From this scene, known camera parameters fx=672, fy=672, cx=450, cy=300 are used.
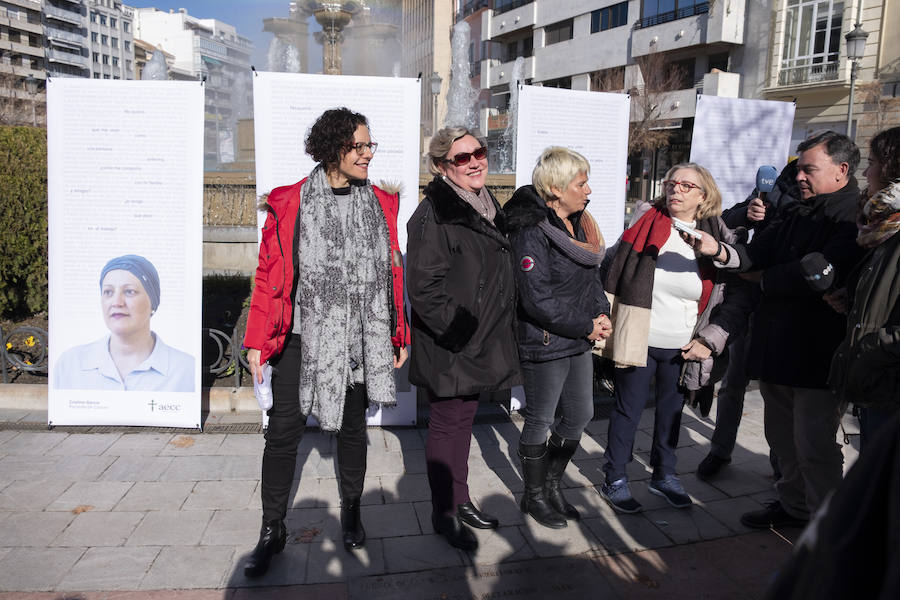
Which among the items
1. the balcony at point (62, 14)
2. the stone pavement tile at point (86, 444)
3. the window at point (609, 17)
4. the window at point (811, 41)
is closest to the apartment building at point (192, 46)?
the balcony at point (62, 14)

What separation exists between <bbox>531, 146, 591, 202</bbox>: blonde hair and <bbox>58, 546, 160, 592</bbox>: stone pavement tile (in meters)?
2.69

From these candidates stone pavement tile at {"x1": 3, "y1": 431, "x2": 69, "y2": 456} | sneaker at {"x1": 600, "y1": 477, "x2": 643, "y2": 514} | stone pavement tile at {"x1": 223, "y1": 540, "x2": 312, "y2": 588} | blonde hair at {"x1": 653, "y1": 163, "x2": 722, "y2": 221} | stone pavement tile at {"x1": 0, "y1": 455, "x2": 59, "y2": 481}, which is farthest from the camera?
stone pavement tile at {"x1": 3, "y1": 431, "x2": 69, "y2": 456}

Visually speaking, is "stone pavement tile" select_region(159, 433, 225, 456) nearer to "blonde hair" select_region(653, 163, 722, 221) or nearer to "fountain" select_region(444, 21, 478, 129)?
"blonde hair" select_region(653, 163, 722, 221)

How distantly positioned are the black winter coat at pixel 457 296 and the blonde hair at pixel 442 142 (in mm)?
119

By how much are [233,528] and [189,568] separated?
0.41m

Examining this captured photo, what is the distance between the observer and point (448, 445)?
3.46m

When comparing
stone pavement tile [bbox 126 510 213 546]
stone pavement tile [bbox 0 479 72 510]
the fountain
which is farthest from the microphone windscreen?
the fountain

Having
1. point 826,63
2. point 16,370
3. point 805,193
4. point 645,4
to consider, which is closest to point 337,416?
point 805,193

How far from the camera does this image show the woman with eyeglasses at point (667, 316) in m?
3.72

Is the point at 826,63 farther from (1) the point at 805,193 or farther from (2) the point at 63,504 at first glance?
(2) the point at 63,504

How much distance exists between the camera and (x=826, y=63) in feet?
90.0

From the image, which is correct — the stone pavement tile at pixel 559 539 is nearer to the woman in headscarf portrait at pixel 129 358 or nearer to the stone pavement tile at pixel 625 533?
the stone pavement tile at pixel 625 533

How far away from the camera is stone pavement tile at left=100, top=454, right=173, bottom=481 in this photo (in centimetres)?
415

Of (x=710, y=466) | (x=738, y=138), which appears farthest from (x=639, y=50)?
(x=710, y=466)
